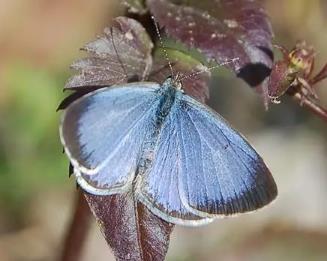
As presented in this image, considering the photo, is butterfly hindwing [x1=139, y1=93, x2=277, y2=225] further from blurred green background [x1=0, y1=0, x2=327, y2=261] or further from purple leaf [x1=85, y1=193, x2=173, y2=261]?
blurred green background [x1=0, y1=0, x2=327, y2=261]

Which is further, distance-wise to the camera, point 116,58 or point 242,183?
point 116,58

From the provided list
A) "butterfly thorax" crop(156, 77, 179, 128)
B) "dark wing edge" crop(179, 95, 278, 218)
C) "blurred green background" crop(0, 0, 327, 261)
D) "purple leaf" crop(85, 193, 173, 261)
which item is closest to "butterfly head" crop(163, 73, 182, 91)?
"butterfly thorax" crop(156, 77, 179, 128)

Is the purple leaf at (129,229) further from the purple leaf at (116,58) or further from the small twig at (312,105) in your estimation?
the small twig at (312,105)

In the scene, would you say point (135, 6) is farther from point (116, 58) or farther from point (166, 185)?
point (166, 185)

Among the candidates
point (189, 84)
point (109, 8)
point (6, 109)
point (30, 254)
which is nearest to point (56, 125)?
point (6, 109)

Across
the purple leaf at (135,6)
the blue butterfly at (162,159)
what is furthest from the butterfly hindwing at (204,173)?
the purple leaf at (135,6)

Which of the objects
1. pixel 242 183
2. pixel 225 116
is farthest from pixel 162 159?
pixel 225 116

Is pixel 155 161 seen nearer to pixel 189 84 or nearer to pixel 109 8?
pixel 189 84
